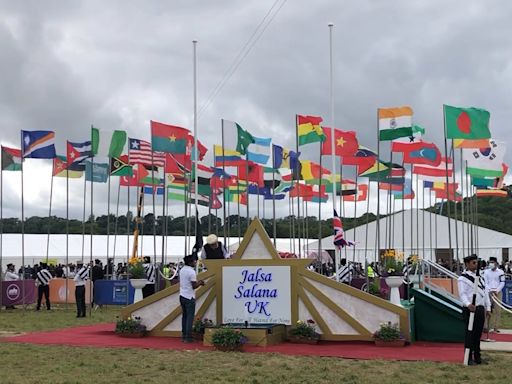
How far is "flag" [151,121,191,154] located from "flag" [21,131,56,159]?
451 centimetres

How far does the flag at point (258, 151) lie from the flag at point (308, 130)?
10.4 feet

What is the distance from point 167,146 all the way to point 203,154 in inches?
176

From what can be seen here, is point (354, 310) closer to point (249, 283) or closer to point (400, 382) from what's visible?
point (249, 283)

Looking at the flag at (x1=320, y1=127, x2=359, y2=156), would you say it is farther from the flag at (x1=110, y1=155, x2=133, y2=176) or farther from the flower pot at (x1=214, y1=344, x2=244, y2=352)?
the flower pot at (x1=214, y1=344, x2=244, y2=352)

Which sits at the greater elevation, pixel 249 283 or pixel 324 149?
pixel 324 149

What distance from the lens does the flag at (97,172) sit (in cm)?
2580

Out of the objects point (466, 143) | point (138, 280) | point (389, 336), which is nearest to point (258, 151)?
point (466, 143)

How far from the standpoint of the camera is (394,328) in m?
11.8

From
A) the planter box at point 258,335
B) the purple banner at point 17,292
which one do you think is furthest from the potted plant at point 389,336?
the purple banner at point 17,292

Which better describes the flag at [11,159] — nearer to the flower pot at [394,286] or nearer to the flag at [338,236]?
the flag at [338,236]

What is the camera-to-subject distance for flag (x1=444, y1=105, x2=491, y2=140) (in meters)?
19.1

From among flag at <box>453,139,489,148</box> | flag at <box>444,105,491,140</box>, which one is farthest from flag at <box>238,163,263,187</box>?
flag at <box>444,105,491,140</box>

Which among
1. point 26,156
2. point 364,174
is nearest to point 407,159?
point 364,174

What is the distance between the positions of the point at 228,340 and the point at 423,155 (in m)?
13.6
